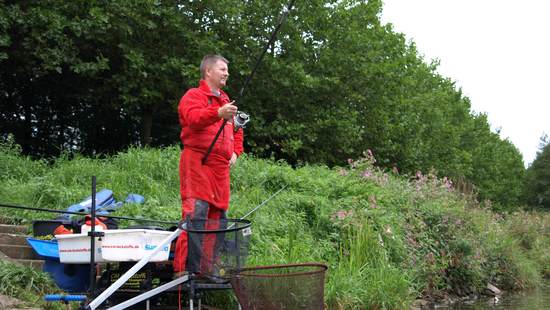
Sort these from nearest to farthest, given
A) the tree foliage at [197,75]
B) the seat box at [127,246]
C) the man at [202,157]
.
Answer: the man at [202,157] → the seat box at [127,246] → the tree foliage at [197,75]

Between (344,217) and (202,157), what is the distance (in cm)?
385

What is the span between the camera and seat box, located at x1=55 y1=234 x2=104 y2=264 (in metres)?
4.69

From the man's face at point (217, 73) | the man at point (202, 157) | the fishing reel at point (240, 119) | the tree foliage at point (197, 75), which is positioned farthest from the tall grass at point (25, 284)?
the tree foliage at point (197, 75)

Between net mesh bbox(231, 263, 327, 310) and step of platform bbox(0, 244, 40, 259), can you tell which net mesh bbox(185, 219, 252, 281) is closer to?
net mesh bbox(231, 263, 327, 310)

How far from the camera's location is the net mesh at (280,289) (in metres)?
4.04

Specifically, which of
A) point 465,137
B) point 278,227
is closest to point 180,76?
point 278,227

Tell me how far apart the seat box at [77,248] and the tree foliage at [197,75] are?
7.93 m

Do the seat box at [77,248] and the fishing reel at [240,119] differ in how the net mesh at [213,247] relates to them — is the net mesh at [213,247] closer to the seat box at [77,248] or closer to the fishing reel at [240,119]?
the seat box at [77,248]

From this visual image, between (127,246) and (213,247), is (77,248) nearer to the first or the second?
(127,246)

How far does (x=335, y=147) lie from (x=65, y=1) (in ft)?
24.2

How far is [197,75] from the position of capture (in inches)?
529

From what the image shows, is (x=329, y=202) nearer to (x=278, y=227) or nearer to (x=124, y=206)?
(x=278, y=227)

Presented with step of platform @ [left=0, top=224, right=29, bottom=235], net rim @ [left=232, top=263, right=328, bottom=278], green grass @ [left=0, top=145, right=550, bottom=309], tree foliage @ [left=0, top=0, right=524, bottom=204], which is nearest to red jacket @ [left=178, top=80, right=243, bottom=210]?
net rim @ [left=232, top=263, right=328, bottom=278]

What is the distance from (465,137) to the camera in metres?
33.7
